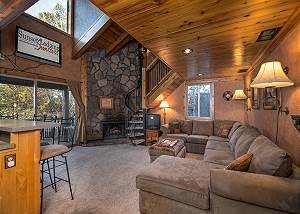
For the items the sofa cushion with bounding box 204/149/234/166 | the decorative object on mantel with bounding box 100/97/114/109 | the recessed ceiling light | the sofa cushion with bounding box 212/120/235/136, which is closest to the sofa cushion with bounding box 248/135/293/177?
the sofa cushion with bounding box 204/149/234/166

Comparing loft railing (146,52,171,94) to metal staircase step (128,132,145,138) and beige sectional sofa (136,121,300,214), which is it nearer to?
metal staircase step (128,132,145,138)

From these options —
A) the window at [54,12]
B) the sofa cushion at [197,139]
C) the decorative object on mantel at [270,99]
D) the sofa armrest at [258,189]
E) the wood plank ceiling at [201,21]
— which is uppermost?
the window at [54,12]

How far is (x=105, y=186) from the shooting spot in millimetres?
2645

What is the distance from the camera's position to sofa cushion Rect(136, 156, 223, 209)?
1.61 m

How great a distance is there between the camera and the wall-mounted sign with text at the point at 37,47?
4.05 m

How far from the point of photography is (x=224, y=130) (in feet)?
15.2

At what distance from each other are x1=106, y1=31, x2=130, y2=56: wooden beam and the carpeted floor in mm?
3855

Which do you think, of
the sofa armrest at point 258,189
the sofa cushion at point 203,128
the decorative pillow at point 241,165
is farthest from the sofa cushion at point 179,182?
the sofa cushion at point 203,128

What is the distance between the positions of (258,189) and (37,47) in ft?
17.9

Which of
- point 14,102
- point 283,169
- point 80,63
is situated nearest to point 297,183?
point 283,169

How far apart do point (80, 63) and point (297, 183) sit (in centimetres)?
611

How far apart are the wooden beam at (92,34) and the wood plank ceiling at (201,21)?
2998 millimetres

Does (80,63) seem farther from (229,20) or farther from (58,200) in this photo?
(229,20)

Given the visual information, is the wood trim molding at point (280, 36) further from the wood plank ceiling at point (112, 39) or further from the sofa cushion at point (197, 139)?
the wood plank ceiling at point (112, 39)
